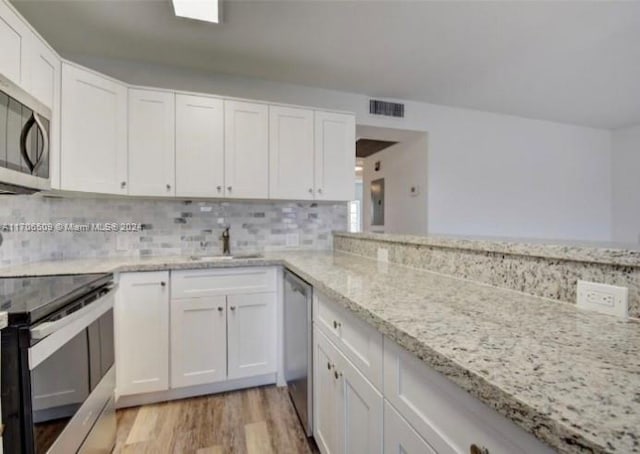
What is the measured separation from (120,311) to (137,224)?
0.81 m

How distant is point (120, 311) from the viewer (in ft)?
6.44

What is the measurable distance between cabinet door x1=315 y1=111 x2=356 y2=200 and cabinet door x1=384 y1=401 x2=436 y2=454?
2.02m

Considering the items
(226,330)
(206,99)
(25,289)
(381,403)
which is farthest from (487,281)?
(206,99)

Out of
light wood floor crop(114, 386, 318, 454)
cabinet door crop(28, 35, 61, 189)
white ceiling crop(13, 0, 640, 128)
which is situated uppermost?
white ceiling crop(13, 0, 640, 128)

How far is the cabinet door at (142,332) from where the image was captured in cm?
197

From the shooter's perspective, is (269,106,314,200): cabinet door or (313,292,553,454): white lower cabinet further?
(269,106,314,200): cabinet door

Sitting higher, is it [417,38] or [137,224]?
[417,38]

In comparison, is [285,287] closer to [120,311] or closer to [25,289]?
[120,311]

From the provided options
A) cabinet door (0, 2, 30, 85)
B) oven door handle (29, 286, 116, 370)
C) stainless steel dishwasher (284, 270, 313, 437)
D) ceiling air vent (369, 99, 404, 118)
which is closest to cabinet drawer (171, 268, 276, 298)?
stainless steel dishwasher (284, 270, 313, 437)

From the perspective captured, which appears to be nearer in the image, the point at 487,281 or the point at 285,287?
the point at 487,281

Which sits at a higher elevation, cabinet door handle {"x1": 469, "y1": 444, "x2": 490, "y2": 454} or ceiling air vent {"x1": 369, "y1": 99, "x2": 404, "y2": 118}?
ceiling air vent {"x1": 369, "y1": 99, "x2": 404, "y2": 118}

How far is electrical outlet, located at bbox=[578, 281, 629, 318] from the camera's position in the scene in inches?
34.1

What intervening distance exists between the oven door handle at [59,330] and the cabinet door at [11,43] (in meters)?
1.11

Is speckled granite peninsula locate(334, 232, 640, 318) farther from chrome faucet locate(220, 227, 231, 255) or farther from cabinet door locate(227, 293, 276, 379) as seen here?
chrome faucet locate(220, 227, 231, 255)
